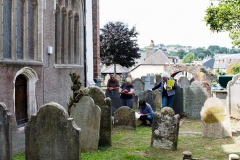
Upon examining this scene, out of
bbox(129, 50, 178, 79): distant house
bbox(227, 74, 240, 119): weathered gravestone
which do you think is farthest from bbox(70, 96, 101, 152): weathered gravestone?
bbox(129, 50, 178, 79): distant house

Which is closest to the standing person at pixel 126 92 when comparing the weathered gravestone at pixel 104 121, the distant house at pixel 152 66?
the weathered gravestone at pixel 104 121

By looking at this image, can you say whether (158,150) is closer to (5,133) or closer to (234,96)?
(5,133)

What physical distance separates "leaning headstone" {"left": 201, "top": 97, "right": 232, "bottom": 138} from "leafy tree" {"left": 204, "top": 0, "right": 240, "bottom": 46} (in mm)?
5645

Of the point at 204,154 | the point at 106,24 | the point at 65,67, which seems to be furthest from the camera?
the point at 106,24

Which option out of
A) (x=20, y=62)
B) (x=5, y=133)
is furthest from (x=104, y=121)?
(x=20, y=62)

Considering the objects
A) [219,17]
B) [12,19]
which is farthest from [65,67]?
[219,17]

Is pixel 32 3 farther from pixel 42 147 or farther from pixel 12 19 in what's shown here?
pixel 42 147

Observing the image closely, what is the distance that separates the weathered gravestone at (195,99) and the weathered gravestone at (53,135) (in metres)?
8.00

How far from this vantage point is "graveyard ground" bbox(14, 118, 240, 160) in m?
7.06

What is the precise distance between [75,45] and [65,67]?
1944mm

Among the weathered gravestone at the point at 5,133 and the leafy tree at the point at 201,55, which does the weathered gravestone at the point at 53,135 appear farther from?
the leafy tree at the point at 201,55

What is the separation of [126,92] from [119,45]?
971 inches

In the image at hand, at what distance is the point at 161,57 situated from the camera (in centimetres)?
6438

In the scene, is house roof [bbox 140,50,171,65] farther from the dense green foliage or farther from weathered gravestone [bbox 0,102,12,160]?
weathered gravestone [bbox 0,102,12,160]
